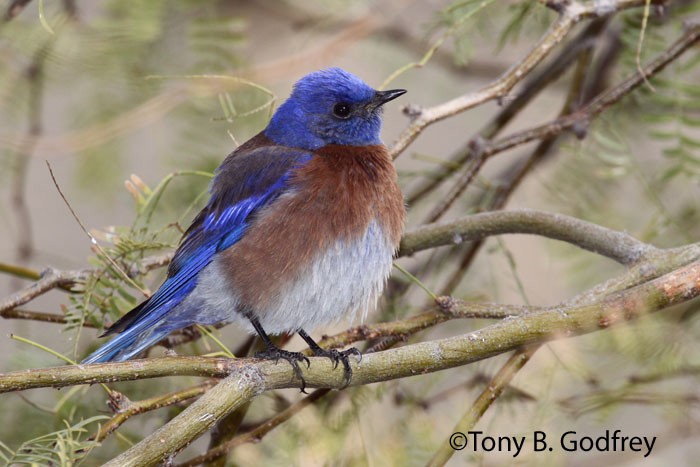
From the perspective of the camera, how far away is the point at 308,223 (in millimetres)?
3469

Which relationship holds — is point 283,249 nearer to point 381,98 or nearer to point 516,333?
point 381,98

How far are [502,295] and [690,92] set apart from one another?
1.20 m

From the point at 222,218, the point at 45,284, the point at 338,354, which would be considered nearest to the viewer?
the point at 338,354

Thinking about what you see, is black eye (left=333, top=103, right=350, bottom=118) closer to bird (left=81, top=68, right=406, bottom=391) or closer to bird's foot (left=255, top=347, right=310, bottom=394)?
bird (left=81, top=68, right=406, bottom=391)

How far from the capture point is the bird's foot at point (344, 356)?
2811mm

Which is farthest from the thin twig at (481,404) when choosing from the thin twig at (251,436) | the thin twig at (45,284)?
the thin twig at (45,284)

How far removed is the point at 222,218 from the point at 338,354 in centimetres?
78

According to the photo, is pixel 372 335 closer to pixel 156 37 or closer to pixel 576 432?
pixel 576 432

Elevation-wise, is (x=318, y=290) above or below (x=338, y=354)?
above

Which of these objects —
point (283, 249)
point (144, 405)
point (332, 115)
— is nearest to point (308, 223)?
point (283, 249)

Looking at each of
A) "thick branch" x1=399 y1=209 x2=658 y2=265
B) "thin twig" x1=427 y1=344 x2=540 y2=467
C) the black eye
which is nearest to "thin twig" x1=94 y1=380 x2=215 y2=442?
"thin twig" x1=427 y1=344 x2=540 y2=467

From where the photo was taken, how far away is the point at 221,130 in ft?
15.0

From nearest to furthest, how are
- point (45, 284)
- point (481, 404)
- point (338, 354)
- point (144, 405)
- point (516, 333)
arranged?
1. point (516, 333)
2. point (144, 405)
3. point (481, 404)
4. point (338, 354)
5. point (45, 284)

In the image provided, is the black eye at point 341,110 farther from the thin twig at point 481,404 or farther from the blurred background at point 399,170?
the thin twig at point 481,404
